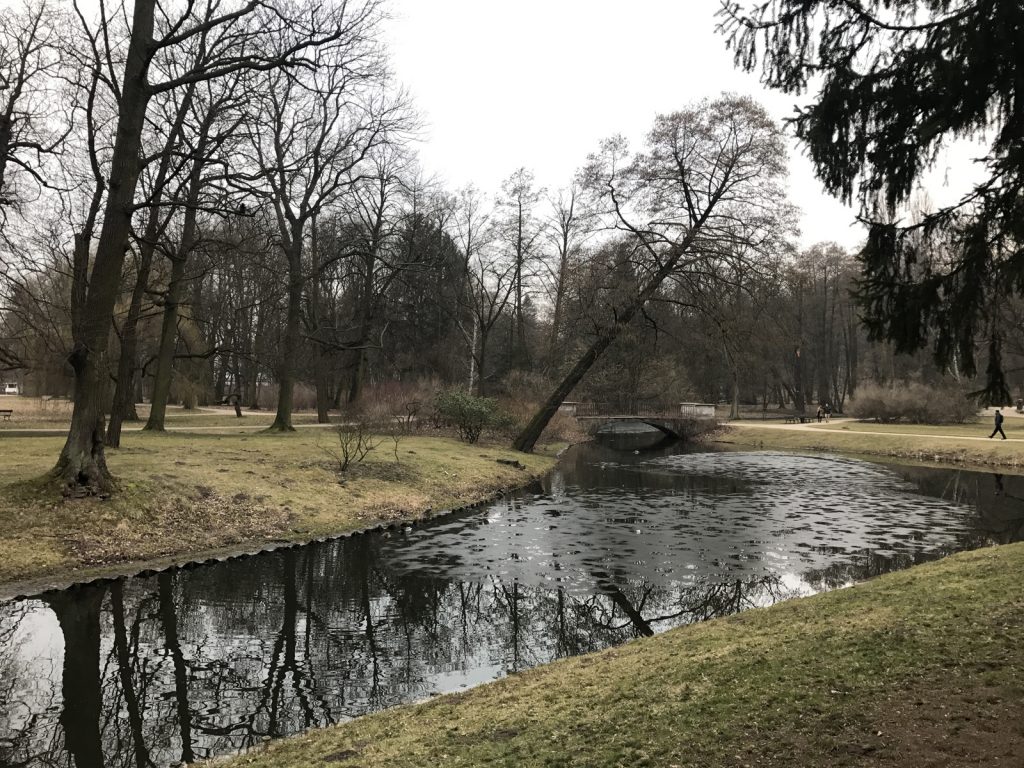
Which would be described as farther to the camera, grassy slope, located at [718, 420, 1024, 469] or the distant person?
the distant person

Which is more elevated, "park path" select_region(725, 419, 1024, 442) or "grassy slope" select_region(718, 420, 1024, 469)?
"park path" select_region(725, 419, 1024, 442)

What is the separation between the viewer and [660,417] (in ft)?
148

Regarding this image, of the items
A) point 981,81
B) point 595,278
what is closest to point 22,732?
point 981,81

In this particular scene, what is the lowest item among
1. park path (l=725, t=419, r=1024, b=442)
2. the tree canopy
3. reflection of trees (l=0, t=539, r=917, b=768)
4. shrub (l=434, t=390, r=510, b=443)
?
reflection of trees (l=0, t=539, r=917, b=768)

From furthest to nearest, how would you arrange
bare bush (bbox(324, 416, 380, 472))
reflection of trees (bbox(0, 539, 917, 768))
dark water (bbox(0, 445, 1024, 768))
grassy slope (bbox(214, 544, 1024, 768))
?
1. bare bush (bbox(324, 416, 380, 472))
2. dark water (bbox(0, 445, 1024, 768))
3. reflection of trees (bbox(0, 539, 917, 768))
4. grassy slope (bbox(214, 544, 1024, 768))

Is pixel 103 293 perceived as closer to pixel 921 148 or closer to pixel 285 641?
pixel 285 641

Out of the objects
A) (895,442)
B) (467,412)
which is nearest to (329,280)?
(467,412)

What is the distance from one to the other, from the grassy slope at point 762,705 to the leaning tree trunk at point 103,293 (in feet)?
27.9

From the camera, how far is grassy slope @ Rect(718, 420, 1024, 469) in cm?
2888

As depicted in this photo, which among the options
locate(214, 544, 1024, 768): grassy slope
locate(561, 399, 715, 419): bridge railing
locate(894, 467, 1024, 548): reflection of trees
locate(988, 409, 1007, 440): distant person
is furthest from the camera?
locate(561, 399, 715, 419): bridge railing

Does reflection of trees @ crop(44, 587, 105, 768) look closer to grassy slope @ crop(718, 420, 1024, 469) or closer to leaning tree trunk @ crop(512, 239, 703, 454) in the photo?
leaning tree trunk @ crop(512, 239, 703, 454)

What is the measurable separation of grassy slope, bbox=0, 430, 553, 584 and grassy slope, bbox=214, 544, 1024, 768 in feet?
23.6

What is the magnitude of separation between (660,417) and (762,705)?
41.5 meters

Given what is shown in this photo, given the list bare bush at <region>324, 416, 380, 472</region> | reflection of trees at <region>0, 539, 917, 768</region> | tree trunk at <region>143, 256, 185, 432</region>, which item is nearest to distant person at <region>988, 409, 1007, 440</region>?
reflection of trees at <region>0, 539, 917, 768</region>
